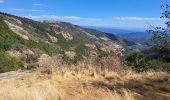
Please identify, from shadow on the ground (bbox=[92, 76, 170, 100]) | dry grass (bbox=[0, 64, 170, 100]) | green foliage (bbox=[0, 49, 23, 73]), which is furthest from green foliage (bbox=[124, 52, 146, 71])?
green foliage (bbox=[0, 49, 23, 73])

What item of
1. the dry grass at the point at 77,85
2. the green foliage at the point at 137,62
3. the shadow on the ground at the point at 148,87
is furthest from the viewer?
the green foliage at the point at 137,62

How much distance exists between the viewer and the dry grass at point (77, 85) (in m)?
9.39

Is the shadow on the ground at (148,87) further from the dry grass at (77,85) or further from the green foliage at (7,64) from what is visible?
the green foliage at (7,64)

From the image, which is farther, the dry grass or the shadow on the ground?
the shadow on the ground

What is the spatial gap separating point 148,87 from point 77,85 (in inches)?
93.8

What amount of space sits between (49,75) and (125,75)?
310cm

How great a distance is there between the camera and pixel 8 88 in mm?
11453

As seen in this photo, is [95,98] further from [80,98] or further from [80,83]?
[80,83]

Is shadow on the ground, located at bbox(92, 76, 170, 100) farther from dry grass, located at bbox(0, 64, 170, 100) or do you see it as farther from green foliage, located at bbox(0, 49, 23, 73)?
green foliage, located at bbox(0, 49, 23, 73)

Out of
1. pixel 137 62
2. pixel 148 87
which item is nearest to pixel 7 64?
pixel 137 62

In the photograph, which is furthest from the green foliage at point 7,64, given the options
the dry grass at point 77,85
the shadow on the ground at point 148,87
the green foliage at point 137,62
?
the shadow on the ground at point 148,87

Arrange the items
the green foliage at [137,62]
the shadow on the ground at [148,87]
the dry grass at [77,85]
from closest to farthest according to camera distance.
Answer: the dry grass at [77,85], the shadow on the ground at [148,87], the green foliage at [137,62]

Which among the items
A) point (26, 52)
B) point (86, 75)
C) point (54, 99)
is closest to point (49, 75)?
point (86, 75)

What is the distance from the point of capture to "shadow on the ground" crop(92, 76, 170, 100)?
10.2m
